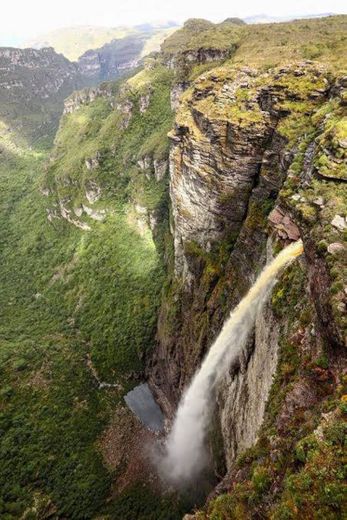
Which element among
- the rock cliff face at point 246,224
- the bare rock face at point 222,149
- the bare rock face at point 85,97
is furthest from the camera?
Result: the bare rock face at point 85,97

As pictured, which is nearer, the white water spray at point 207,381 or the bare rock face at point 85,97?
the white water spray at point 207,381

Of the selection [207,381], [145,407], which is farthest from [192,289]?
[145,407]

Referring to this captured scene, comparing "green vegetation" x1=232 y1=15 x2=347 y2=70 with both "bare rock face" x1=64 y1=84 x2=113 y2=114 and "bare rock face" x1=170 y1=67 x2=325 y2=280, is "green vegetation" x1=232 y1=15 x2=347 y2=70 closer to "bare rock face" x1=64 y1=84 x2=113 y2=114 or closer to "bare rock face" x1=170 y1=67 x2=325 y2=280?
"bare rock face" x1=170 y1=67 x2=325 y2=280

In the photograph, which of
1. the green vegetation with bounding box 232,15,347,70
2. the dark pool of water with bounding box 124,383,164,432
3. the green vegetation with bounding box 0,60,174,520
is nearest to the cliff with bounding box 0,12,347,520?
the green vegetation with bounding box 0,60,174,520

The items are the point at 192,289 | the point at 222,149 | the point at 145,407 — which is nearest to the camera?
the point at 222,149

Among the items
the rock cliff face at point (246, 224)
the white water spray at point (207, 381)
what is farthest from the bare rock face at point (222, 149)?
the white water spray at point (207, 381)

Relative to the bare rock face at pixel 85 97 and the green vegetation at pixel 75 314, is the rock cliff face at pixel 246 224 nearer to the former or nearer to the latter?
the green vegetation at pixel 75 314

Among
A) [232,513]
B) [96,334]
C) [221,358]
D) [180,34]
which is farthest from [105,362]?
[180,34]

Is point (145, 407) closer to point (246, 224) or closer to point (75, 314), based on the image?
point (75, 314)

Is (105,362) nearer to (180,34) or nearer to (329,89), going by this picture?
(329,89)
